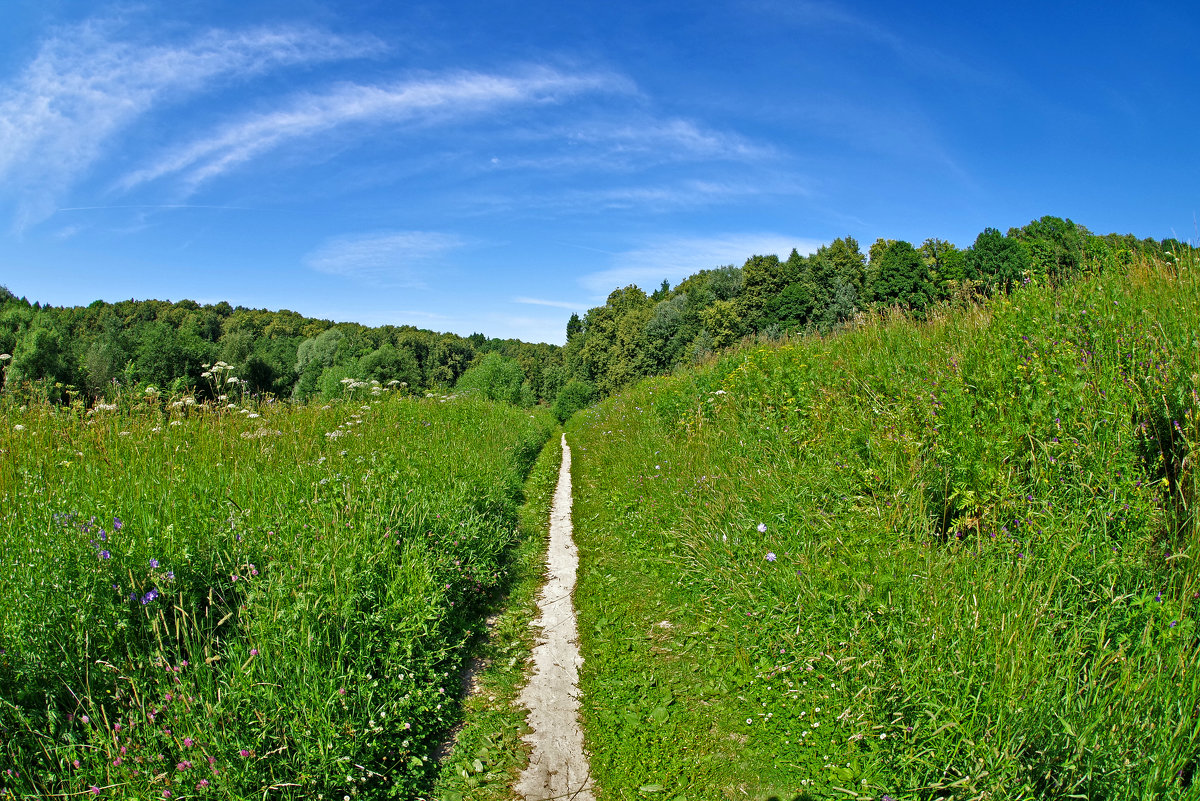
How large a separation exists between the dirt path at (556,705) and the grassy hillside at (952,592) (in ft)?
0.52

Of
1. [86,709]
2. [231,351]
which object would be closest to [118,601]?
[86,709]

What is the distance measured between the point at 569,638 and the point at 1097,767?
386 centimetres

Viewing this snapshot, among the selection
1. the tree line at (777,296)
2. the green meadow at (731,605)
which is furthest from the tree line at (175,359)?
the tree line at (777,296)

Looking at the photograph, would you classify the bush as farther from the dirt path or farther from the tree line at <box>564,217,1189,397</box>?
the dirt path

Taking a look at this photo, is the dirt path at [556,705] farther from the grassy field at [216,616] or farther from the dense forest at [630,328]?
the dense forest at [630,328]

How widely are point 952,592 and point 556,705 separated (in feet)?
9.55

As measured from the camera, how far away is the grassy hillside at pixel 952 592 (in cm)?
275

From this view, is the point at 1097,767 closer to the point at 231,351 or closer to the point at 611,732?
the point at 611,732

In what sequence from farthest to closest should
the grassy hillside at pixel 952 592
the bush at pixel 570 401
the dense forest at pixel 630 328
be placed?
1. the bush at pixel 570 401
2. the dense forest at pixel 630 328
3. the grassy hillside at pixel 952 592

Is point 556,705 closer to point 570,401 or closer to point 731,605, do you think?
point 731,605

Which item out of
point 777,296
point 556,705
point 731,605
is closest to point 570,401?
point 777,296

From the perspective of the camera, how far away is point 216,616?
13.2 ft

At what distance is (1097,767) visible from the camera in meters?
2.48

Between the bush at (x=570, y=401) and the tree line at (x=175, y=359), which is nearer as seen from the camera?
the tree line at (x=175, y=359)
